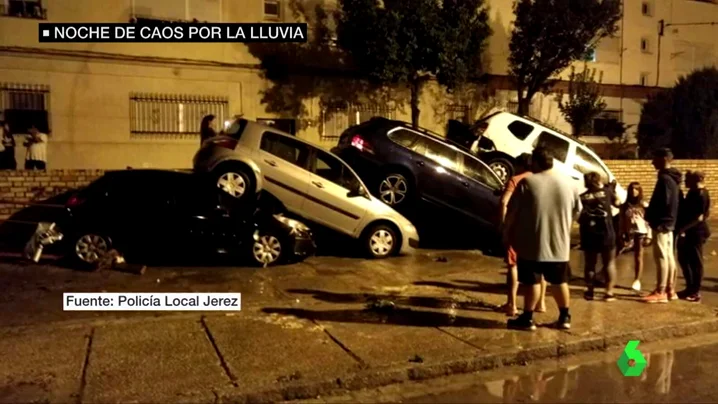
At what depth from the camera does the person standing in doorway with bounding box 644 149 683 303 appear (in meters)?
7.16

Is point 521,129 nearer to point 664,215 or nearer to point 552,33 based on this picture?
point 552,33

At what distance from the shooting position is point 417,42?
15.2 meters

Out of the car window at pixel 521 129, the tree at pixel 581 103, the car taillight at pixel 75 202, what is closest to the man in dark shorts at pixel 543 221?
the car taillight at pixel 75 202

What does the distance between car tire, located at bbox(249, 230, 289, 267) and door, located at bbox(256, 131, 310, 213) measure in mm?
959

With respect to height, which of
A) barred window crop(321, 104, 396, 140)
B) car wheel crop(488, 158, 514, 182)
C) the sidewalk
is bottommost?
the sidewalk

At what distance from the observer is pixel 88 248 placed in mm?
8633

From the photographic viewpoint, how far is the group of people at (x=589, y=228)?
582cm

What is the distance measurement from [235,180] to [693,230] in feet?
20.5

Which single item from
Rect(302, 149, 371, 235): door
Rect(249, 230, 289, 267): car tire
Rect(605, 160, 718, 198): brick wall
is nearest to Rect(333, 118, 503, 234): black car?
Rect(302, 149, 371, 235): door

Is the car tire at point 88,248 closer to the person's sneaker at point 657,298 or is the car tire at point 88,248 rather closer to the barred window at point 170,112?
the barred window at point 170,112

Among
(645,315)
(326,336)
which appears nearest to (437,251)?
(645,315)

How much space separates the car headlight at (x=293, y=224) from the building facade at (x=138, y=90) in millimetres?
6884

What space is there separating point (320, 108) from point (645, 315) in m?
11.4

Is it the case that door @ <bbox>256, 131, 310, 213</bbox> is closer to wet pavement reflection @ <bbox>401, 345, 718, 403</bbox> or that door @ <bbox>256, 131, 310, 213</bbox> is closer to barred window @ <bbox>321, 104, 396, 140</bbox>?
wet pavement reflection @ <bbox>401, 345, 718, 403</bbox>
